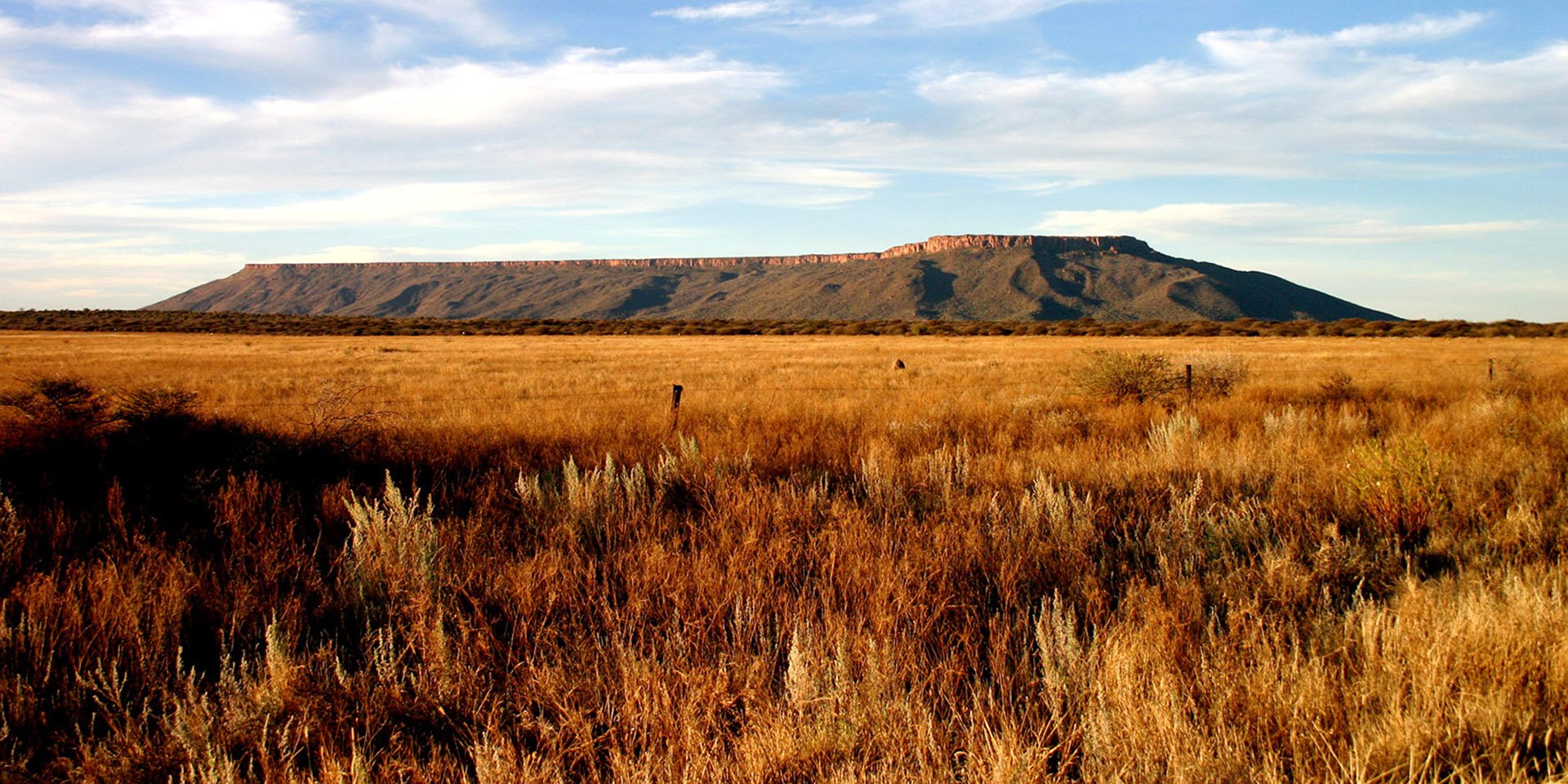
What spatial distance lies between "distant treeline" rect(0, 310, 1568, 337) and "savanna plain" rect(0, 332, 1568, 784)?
62.2m

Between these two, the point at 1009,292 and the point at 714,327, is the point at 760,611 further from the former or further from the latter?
the point at 1009,292

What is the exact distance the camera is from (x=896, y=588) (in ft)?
12.1

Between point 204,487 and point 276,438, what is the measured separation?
5.14 ft

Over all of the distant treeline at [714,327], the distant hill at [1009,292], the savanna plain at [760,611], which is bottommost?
the savanna plain at [760,611]

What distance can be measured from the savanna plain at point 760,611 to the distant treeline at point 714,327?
6218cm

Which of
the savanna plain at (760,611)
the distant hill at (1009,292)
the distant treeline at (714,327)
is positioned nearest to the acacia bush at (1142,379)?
the savanna plain at (760,611)

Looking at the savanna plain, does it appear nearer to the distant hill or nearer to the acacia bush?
the acacia bush

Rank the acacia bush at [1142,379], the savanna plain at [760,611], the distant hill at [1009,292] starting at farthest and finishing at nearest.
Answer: the distant hill at [1009,292]
the acacia bush at [1142,379]
the savanna plain at [760,611]

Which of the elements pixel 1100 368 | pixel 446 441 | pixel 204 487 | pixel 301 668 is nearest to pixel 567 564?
pixel 301 668

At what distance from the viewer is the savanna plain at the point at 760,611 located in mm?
2533

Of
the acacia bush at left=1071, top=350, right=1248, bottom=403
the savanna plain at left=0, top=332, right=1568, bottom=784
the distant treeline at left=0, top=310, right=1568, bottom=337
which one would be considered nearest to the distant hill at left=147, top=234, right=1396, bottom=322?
the distant treeline at left=0, top=310, right=1568, bottom=337

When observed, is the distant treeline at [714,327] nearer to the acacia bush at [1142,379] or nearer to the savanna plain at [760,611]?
the acacia bush at [1142,379]

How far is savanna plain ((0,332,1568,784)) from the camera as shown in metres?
2.53

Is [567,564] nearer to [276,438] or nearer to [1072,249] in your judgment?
[276,438]
